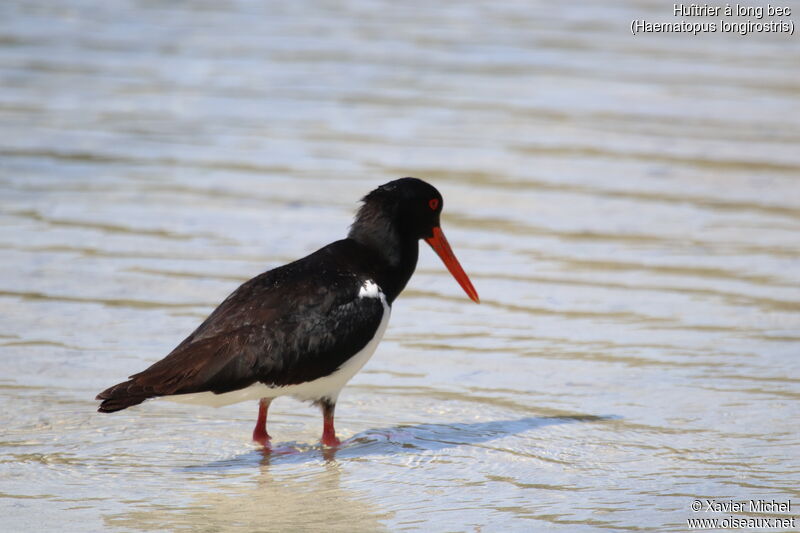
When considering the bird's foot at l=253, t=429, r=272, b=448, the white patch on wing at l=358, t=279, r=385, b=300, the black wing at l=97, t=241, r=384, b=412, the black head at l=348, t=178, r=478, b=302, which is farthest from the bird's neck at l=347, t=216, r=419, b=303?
the bird's foot at l=253, t=429, r=272, b=448

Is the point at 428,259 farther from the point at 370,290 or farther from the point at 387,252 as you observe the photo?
the point at 370,290

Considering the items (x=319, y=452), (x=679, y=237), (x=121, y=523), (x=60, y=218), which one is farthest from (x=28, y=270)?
(x=679, y=237)

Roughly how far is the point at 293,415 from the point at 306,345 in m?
0.87

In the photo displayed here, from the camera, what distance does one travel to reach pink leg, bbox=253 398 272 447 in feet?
19.8

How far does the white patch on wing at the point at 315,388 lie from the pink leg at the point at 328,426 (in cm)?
4

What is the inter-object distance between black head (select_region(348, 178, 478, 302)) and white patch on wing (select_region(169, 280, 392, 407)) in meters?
0.31

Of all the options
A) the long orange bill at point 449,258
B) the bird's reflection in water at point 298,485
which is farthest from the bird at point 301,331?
the long orange bill at point 449,258

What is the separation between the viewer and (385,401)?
6.66 metres

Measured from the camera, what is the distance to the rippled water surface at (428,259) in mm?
5613

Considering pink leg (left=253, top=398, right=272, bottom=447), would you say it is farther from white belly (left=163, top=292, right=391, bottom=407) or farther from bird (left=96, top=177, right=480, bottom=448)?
white belly (left=163, top=292, right=391, bottom=407)

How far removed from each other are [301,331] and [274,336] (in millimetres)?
135

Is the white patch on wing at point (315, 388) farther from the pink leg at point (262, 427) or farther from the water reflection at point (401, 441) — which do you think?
the water reflection at point (401, 441)

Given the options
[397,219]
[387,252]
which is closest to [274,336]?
[387,252]

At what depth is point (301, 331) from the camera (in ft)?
19.3
